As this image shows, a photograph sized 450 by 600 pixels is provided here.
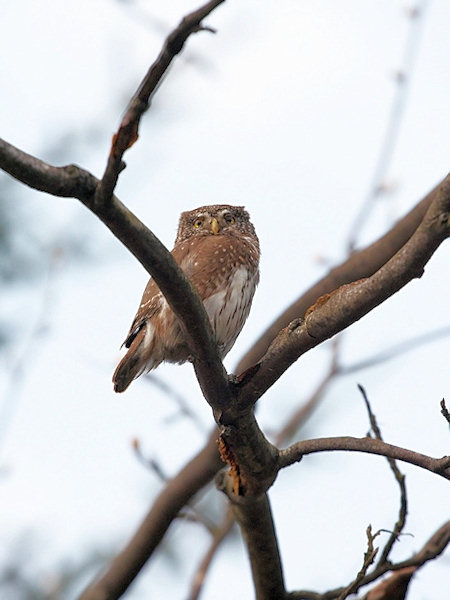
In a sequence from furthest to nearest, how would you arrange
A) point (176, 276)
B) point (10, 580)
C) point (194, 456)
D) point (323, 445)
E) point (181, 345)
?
point (10, 580) < point (194, 456) < point (181, 345) < point (323, 445) < point (176, 276)

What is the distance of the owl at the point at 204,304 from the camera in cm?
491

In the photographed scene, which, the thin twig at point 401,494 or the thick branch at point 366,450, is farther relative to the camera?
the thin twig at point 401,494

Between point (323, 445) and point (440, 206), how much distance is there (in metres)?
1.09

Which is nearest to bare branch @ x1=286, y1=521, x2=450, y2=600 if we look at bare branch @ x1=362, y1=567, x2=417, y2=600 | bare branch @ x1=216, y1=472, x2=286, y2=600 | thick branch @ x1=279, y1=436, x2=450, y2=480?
bare branch @ x1=362, y1=567, x2=417, y2=600

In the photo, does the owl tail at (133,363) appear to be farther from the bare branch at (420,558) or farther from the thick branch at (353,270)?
the bare branch at (420,558)

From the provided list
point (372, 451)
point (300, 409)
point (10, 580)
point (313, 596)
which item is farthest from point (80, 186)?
point (10, 580)

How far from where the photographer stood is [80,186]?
2531 mm

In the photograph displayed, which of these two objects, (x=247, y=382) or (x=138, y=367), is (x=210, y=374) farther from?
(x=138, y=367)

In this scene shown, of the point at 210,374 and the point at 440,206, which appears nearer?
the point at 440,206

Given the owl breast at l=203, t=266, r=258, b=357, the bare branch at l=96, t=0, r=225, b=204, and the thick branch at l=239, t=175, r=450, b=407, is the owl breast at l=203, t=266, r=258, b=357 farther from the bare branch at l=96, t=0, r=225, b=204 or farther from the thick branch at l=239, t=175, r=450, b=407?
the bare branch at l=96, t=0, r=225, b=204

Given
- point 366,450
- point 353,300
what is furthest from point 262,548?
point 353,300

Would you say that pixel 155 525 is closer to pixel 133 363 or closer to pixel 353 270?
pixel 133 363

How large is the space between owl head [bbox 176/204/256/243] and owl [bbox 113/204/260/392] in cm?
28

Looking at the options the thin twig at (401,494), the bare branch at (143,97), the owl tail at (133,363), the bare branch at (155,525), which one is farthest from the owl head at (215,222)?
the bare branch at (143,97)
